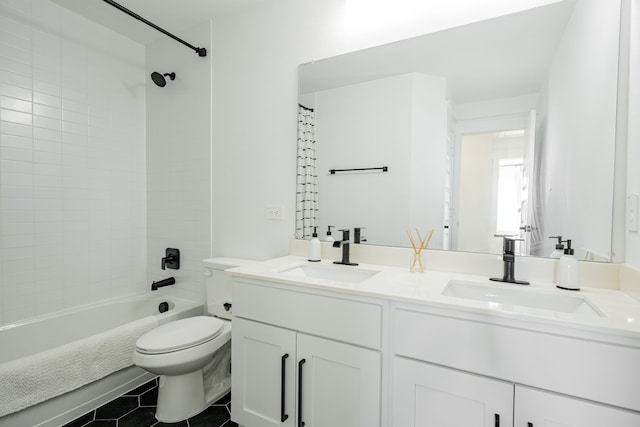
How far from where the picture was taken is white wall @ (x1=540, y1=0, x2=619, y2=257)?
1154 millimetres

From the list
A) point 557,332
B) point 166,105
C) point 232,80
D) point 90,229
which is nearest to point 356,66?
point 232,80

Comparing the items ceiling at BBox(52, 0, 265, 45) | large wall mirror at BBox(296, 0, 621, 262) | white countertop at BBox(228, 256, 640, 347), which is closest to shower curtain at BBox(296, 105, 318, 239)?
large wall mirror at BBox(296, 0, 621, 262)

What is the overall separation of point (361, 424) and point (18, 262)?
2268 millimetres

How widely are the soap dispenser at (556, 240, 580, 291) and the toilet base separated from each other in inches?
71.7

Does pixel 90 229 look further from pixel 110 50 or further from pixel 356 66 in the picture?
pixel 356 66

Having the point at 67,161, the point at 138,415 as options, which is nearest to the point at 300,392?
the point at 138,415

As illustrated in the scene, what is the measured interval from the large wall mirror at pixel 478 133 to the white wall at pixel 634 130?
6cm

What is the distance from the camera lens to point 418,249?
1.48 m

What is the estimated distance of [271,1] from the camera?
6.31ft

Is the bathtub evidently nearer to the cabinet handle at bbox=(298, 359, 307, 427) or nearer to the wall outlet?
the wall outlet

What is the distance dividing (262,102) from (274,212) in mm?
739

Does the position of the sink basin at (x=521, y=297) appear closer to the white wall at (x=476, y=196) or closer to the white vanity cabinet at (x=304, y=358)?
the white wall at (x=476, y=196)

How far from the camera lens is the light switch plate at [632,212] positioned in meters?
1.04

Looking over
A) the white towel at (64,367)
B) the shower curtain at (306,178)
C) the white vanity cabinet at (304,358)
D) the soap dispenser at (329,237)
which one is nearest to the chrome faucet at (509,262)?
the white vanity cabinet at (304,358)
